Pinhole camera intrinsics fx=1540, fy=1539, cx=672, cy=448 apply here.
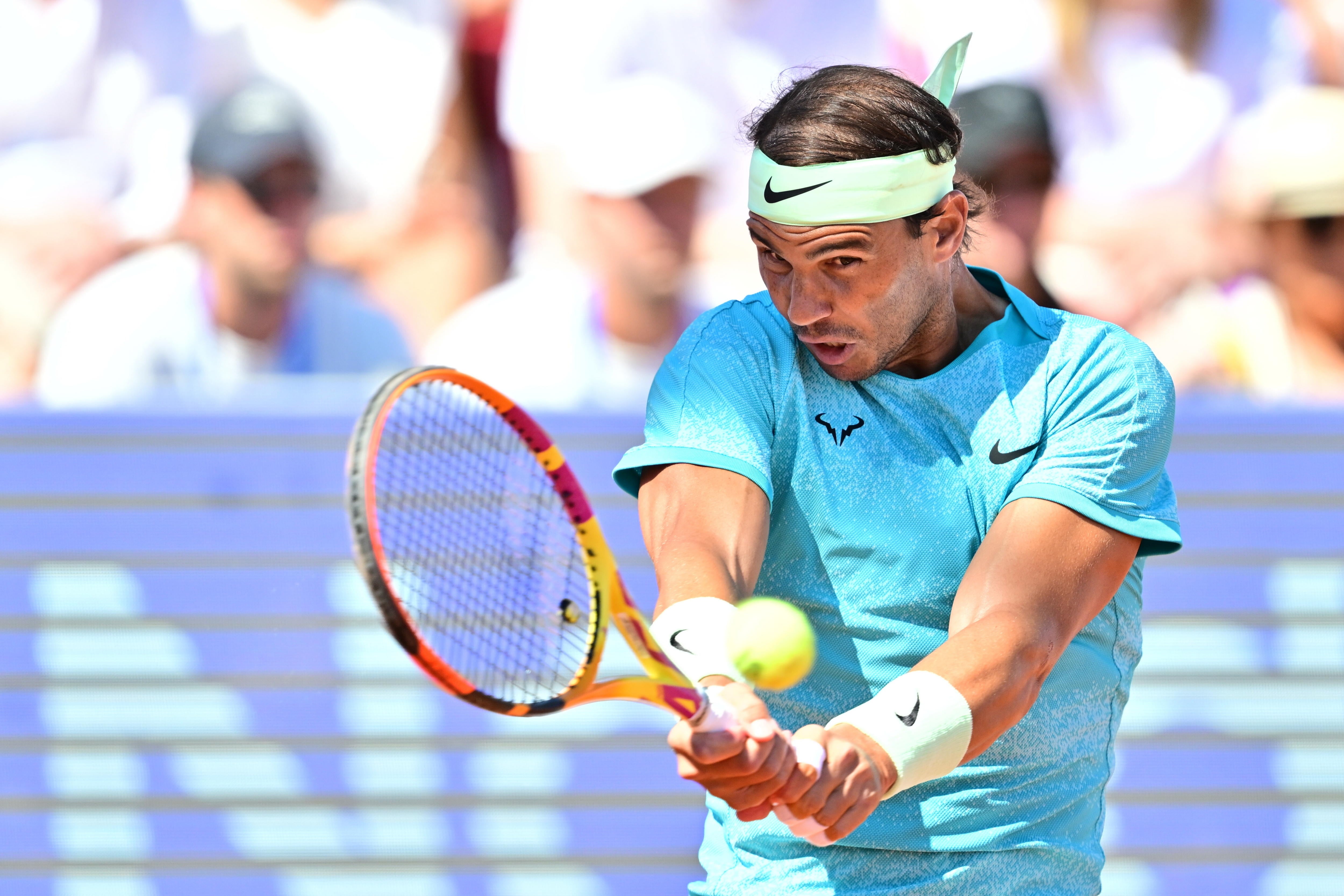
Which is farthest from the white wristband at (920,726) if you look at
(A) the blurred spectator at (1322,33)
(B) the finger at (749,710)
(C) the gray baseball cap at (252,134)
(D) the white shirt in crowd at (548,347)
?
(A) the blurred spectator at (1322,33)

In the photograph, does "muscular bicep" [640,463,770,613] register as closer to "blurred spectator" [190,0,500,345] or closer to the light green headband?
the light green headband

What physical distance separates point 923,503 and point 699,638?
0.39m

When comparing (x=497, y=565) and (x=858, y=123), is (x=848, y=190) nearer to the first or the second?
(x=858, y=123)

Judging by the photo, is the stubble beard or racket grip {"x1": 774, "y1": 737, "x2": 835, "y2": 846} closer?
racket grip {"x1": 774, "y1": 737, "x2": 835, "y2": 846}

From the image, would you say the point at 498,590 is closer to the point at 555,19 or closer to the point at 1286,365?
the point at 555,19

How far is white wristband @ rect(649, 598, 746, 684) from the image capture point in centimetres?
200

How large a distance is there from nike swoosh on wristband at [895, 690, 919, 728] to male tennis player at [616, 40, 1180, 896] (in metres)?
0.10

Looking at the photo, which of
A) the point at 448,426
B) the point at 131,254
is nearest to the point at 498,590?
the point at 448,426

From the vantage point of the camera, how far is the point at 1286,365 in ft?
17.3

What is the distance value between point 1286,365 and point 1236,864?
173cm

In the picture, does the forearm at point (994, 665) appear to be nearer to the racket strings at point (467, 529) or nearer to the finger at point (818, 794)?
the finger at point (818, 794)

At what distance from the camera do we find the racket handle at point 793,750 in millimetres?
1880

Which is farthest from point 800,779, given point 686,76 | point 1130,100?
point 1130,100

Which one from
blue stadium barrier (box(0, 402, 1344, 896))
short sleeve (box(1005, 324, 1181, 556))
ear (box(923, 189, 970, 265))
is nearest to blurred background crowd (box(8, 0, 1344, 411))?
blue stadium barrier (box(0, 402, 1344, 896))
